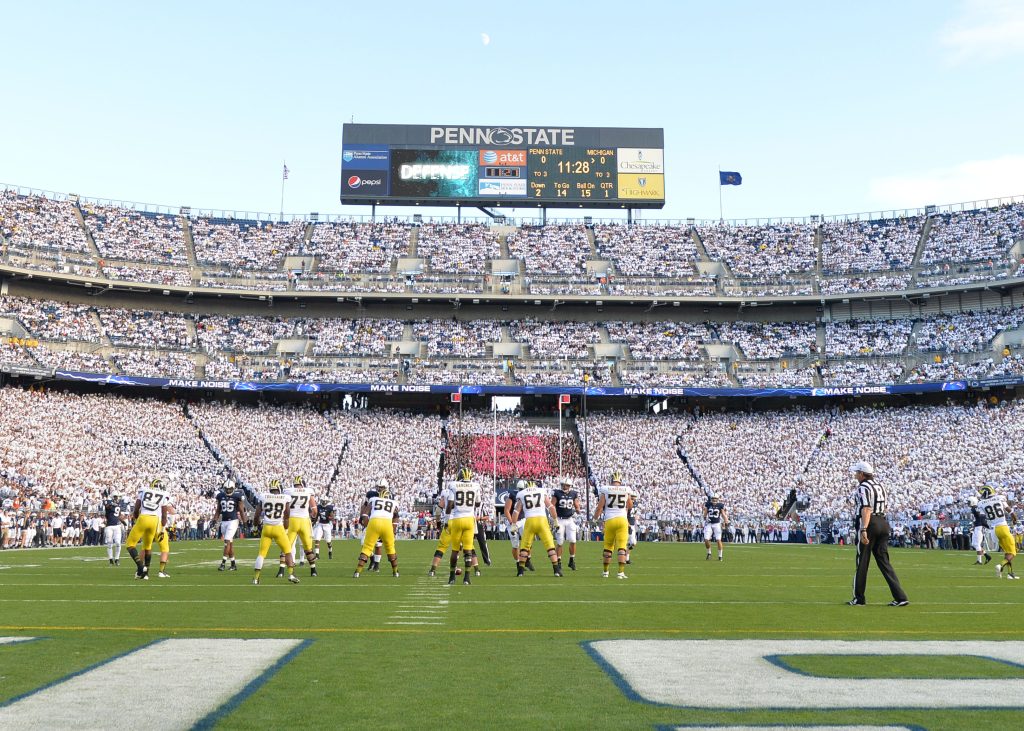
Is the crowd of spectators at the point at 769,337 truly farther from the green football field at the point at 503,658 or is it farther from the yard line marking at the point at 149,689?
the yard line marking at the point at 149,689

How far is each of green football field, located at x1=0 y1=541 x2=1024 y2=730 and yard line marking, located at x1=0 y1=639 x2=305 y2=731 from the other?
22 mm

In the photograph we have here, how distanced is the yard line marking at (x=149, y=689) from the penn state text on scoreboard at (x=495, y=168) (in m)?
61.4

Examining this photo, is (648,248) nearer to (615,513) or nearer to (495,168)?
(495,168)

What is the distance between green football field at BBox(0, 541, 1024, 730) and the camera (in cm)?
505

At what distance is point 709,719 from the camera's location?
484 cm

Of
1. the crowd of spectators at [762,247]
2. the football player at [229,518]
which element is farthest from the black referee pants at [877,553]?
the crowd of spectators at [762,247]

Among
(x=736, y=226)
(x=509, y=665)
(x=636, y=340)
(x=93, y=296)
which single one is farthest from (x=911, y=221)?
(x=509, y=665)

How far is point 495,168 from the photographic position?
6744cm

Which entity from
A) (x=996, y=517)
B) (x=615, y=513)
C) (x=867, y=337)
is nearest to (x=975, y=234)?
(x=867, y=337)

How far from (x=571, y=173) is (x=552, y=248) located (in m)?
5.61

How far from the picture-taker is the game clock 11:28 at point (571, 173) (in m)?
67.3

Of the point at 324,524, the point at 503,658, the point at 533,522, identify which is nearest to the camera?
the point at 503,658

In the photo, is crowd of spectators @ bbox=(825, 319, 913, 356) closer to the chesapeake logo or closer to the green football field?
the chesapeake logo

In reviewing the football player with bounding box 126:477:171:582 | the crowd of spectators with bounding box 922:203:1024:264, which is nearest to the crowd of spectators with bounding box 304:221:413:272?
the crowd of spectators with bounding box 922:203:1024:264
